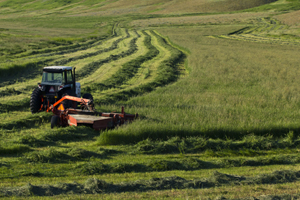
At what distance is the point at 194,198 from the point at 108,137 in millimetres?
4271

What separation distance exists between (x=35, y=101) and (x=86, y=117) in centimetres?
274

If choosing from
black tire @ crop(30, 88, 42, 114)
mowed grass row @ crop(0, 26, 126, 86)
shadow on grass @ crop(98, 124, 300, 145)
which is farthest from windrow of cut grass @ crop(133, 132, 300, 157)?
mowed grass row @ crop(0, 26, 126, 86)

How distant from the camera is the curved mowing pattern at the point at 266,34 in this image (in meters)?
52.2

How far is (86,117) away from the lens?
11.2 m

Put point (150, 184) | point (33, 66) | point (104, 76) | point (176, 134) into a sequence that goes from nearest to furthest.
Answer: point (150, 184)
point (176, 134)
point (104, 76)
point (33, 66)

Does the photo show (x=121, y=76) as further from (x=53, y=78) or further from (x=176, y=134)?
(x=176, y=134)

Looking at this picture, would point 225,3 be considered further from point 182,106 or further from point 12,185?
point 12,185

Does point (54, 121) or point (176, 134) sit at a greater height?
point (54, 121)

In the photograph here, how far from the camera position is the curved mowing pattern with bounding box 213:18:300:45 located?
171 ft

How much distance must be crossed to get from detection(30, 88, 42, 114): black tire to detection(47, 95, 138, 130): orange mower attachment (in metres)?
1.12

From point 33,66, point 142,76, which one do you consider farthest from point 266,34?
point 33,66

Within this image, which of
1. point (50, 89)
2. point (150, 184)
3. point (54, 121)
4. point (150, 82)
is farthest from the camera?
point (150, 82)

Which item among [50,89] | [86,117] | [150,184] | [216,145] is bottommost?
[216,145]

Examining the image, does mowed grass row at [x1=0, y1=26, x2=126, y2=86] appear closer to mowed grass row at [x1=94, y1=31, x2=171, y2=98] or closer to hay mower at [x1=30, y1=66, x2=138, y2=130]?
mowed grass row at [x1=94, y1=31, x2=171, y2=98]
